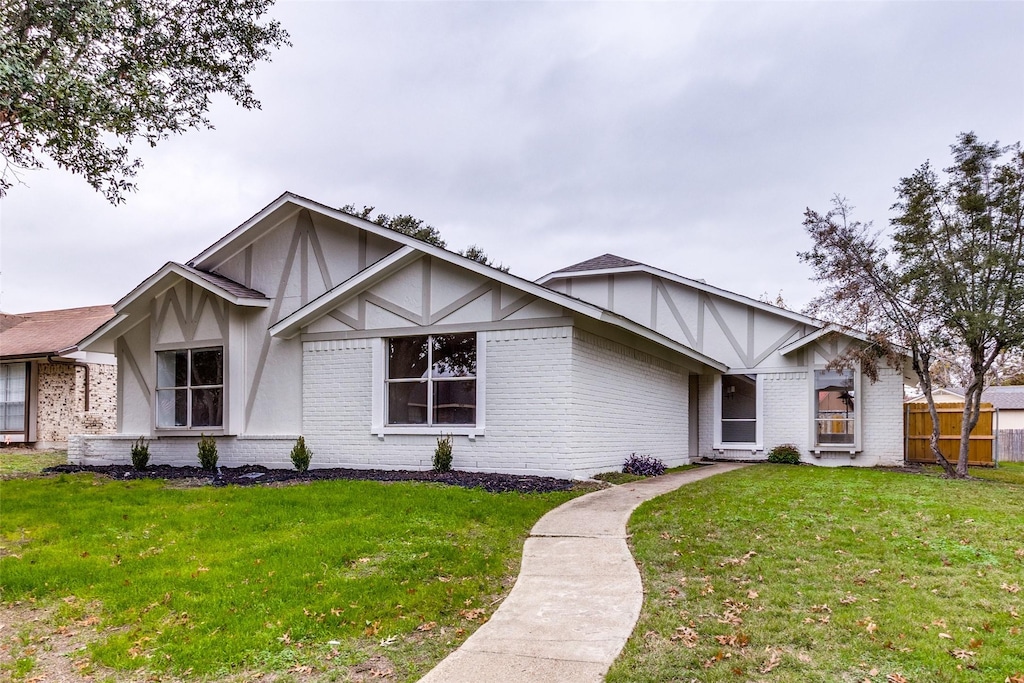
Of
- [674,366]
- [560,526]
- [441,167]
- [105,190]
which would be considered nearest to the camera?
[560,526]

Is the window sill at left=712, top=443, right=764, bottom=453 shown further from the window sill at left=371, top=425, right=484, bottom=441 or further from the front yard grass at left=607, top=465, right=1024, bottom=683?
the window sill at left=371, top=425, right=484, bottom=441

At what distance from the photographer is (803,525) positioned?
8227 millimetres

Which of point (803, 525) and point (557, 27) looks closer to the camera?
point (803, 525)

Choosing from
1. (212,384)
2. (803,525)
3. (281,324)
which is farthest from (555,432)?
(212,384)

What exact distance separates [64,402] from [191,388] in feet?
30.7

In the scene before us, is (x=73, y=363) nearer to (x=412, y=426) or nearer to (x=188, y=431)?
(x=188, y=431)

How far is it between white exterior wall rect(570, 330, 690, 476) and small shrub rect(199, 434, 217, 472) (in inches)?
301

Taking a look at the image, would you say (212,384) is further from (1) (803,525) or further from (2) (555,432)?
(1) (803,525)

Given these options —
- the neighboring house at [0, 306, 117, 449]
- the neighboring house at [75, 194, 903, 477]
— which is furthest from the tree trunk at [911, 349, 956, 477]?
the neighboring house at [0, 306, 117, 449]

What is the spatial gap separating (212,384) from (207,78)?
20.5ft

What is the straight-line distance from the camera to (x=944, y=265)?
14.1 meters

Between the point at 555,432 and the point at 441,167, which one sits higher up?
the point at 441,167

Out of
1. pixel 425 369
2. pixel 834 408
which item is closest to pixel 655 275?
pixel 834 408

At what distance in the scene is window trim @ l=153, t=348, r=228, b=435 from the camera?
1478cm
